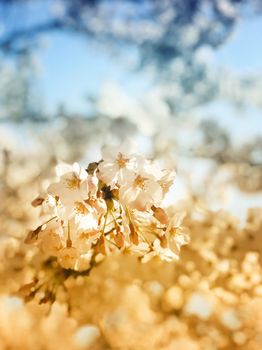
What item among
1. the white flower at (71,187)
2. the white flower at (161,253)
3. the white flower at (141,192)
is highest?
the white flower at (71,187)

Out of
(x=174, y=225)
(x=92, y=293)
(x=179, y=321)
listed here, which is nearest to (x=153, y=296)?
(x=179, y=321)

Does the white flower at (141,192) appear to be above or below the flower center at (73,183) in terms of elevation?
below

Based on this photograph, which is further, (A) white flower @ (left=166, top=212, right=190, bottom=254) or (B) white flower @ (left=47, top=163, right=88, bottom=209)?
(A) white flower @ (left=166, top=212, right=190, bottom=254)

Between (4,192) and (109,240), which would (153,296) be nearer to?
(4,192)

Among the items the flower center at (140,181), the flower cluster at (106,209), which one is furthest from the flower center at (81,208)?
the flower center at (140,181)

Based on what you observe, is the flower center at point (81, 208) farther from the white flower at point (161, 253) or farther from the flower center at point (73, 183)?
the white flower at point (161, 253)

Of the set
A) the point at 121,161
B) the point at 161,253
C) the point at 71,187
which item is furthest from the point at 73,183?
the point at 161,253

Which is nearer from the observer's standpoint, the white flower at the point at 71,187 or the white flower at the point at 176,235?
the white flower at the point at 71,187

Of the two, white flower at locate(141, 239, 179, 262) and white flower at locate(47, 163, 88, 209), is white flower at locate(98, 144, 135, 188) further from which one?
white flower at locate(141, 239, 179, 262)

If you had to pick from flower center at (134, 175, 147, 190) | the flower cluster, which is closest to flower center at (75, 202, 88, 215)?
the flower cluster
